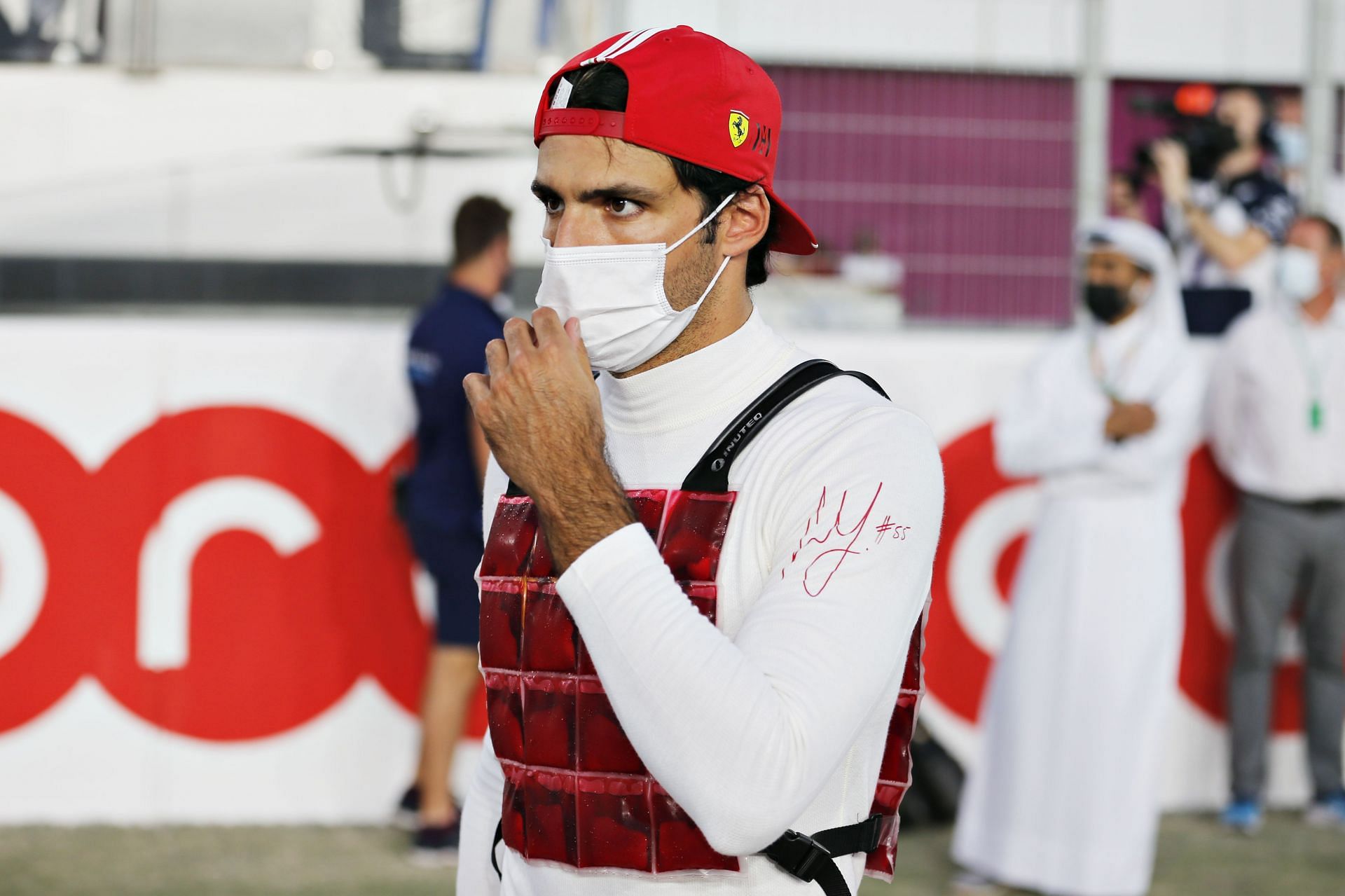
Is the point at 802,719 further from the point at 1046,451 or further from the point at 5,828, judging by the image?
the point at 5,828

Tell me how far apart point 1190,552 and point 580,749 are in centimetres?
479

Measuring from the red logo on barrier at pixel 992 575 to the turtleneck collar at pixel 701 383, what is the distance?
401cm

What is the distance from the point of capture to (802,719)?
139cm

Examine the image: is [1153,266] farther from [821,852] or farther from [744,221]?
[821,852]

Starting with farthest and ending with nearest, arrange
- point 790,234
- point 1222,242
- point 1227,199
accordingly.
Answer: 1. point 1227,199
2. point 1222,242
3. point 790,234

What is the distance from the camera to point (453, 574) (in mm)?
5125

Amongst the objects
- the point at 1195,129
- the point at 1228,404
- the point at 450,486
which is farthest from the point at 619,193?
the point at 1195,129

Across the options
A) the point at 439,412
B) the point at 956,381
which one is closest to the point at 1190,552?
the point at 956,381

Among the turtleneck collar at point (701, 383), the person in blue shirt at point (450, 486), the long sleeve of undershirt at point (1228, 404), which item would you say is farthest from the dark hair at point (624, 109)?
the long sleeve of undershirt at point (1228, 404)

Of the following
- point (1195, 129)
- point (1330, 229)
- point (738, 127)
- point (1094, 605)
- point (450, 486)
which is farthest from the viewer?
point (1195, 129)

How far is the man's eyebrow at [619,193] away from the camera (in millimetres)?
1642
